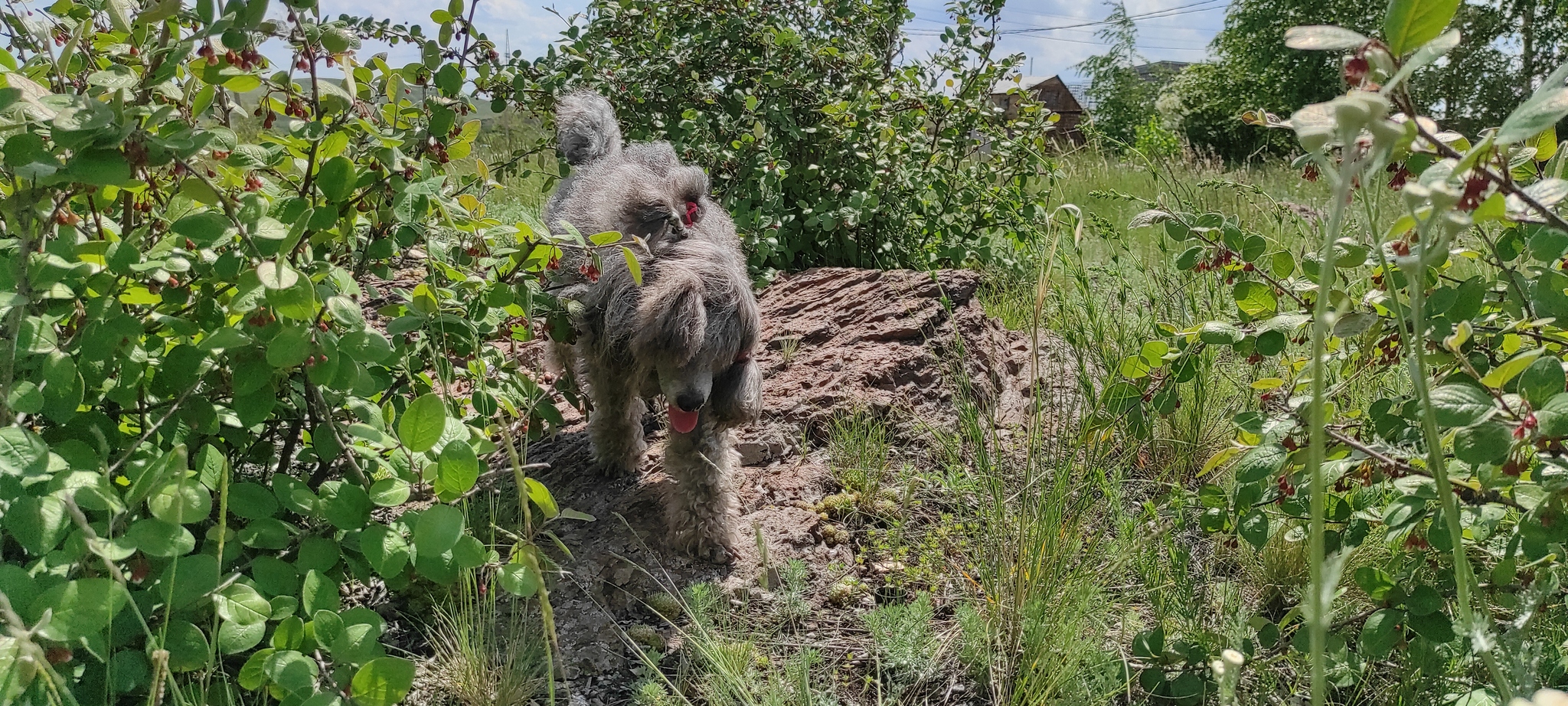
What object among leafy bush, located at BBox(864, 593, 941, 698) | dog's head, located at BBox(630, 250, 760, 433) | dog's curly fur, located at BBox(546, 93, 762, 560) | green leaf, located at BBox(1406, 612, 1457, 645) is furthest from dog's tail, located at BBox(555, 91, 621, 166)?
green leaf, located at BBox(1406, 612, 1457, 645)

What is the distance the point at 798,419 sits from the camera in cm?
382

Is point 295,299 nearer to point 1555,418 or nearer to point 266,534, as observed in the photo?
point 266,534

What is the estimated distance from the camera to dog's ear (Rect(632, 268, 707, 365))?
288 centimetres

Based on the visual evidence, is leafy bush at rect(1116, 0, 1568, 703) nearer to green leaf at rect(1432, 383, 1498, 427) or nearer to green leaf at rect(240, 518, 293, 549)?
green leaf at rect(1432, 383, 1498, 427)

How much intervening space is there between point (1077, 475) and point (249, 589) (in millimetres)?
2087

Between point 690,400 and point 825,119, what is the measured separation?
285 centimetres

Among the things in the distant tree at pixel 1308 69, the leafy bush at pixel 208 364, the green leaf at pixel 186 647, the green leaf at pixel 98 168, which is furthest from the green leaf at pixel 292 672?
the distant tree at pixel 1308 69

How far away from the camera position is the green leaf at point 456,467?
1679mm

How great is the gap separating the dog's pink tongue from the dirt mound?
36 cm

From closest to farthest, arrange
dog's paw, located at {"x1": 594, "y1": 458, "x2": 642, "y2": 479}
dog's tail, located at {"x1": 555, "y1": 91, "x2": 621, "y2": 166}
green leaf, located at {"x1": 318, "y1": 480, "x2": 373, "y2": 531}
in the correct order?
green leaf, located at {"x1": 318, "y1": 480, "x2": 373, "y2": 531}, dog's paw, located at {"x1": 594, "y1": 458, "x2": 642, "y2": 479}, dog's tail, located at {"x1": 555, "y1": 91, "x2": 621, "y2": 166}

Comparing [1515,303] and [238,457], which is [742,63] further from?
[1515,303]

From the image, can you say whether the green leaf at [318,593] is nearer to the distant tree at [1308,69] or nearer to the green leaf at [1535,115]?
the green leaf at [1535,115]

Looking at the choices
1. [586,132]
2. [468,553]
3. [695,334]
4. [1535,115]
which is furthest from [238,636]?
[586,132]

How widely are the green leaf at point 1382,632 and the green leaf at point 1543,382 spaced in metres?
0.61
